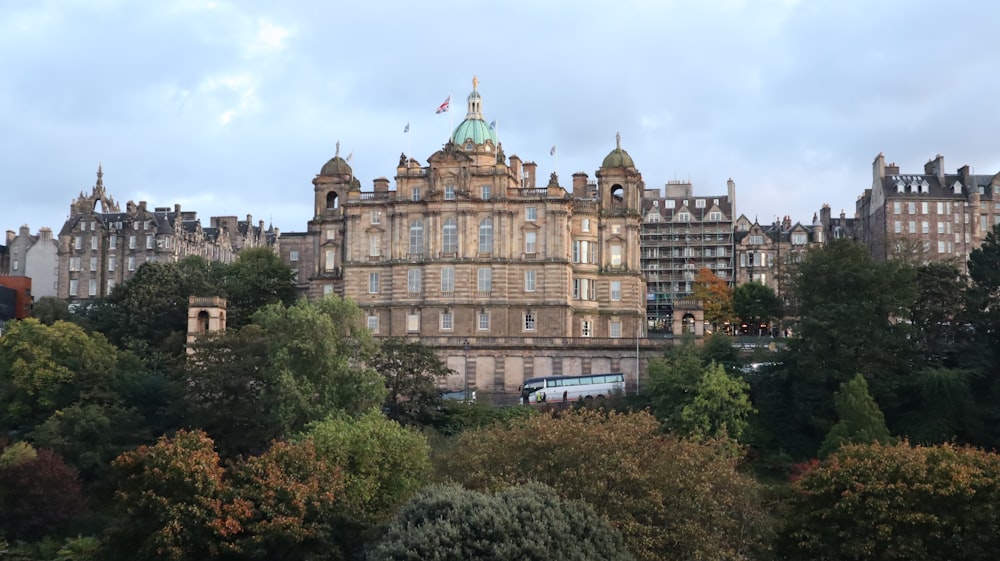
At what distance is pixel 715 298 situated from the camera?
346ft

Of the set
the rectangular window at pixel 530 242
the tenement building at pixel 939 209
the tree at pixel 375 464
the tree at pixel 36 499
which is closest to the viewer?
the tree at pixel 375 464

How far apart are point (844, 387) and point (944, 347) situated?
9.27 metres

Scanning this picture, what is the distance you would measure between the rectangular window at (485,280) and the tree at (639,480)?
35619 millimetres

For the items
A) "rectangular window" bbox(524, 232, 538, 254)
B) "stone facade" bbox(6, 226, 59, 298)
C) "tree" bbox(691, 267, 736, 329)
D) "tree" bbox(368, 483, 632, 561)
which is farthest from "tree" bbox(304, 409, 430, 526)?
"stone facade" bbox(6, 226, 59, 298)

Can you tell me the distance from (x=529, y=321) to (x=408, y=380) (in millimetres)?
14183

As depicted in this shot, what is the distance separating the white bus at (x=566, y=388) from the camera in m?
72.1

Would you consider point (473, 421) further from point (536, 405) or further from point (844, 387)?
point (844, 387)

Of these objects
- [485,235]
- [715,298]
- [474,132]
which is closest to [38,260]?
[474,132]

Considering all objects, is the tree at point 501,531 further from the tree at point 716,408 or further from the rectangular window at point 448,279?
the rectangular window at point 448,279

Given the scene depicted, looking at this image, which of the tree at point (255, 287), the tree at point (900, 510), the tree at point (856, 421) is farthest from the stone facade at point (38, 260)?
the tree at point (900, 510)

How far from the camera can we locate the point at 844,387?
6044cm

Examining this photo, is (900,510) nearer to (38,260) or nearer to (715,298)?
(715,298)

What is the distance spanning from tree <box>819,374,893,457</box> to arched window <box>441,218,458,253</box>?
1149 inches

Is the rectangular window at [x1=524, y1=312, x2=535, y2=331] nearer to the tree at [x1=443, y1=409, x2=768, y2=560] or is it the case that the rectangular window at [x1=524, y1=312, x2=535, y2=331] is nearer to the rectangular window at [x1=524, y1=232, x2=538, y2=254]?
the rectangular window at [x1=524, y1=232, x2=538, y2=254]
